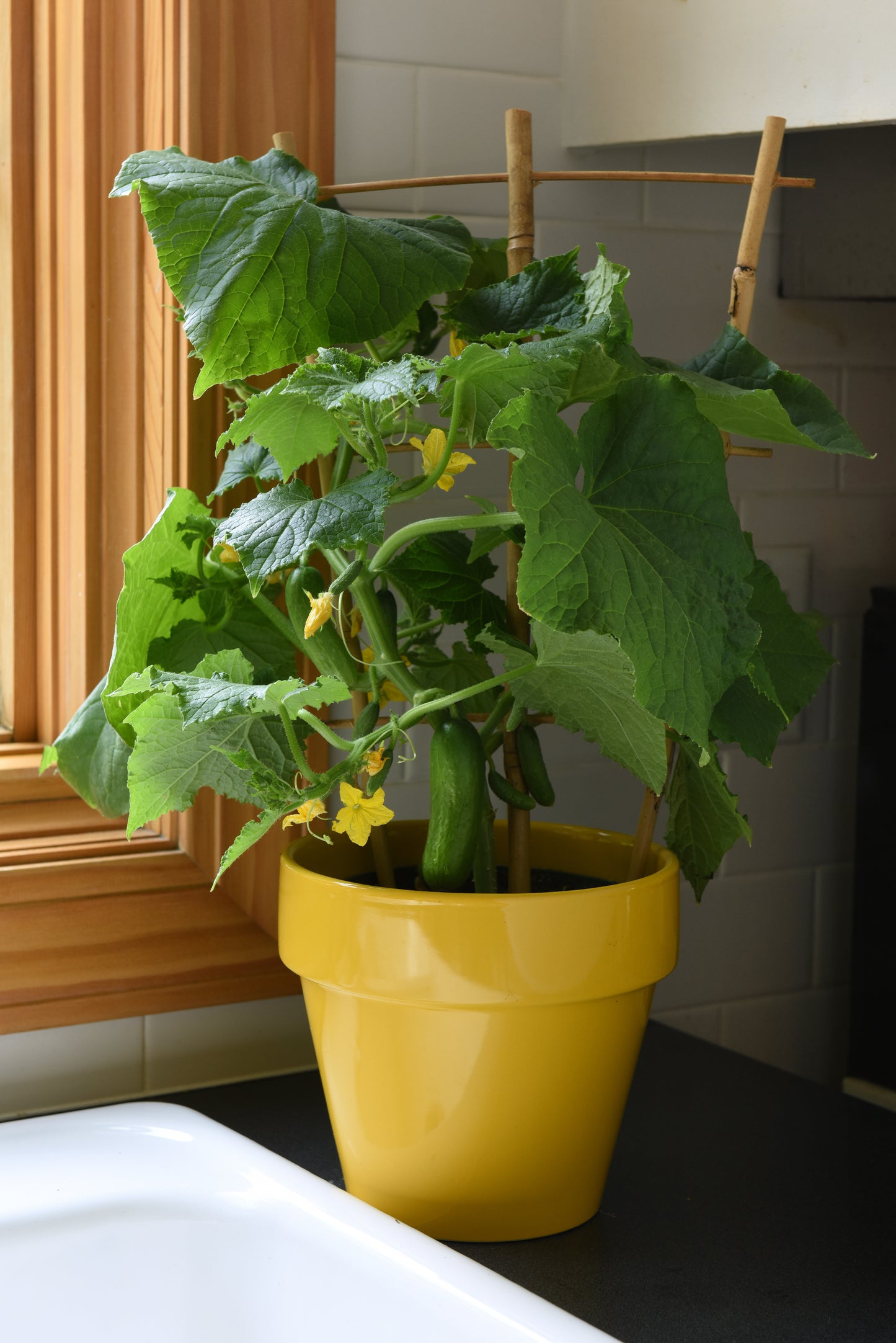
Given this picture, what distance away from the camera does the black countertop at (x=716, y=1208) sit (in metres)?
0.76

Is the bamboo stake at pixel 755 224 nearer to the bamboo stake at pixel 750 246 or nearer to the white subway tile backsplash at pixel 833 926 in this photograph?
the bamboo stake at pixel 750 246

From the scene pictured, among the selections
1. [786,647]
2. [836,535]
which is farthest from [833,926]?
[786,647]

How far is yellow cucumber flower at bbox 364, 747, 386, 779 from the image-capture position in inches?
29.2

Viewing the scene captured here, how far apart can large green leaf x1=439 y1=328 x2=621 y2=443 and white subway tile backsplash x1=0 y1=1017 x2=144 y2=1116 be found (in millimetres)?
565

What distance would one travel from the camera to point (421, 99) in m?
1.08

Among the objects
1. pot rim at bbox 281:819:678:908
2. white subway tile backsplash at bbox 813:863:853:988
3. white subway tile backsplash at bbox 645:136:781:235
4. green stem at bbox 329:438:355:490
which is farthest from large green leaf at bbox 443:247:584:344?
white subway tile backsplash at bbox 813:863:853:988

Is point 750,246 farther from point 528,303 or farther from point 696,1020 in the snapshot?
point 696,1020

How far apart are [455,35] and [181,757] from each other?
2.22ft

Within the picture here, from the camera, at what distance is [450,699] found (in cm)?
72

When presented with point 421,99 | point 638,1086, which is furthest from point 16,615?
point 638,1086

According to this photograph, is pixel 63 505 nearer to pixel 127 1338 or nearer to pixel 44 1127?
pixel 44 1127

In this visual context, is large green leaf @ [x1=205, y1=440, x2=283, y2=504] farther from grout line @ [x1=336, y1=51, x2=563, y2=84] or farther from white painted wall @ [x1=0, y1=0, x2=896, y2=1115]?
grout line @ [x1=336, y1=51, x2=563, y2=84]

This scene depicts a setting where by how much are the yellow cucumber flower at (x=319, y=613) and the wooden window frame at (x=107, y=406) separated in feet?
0.98

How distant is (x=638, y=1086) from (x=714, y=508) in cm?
59
